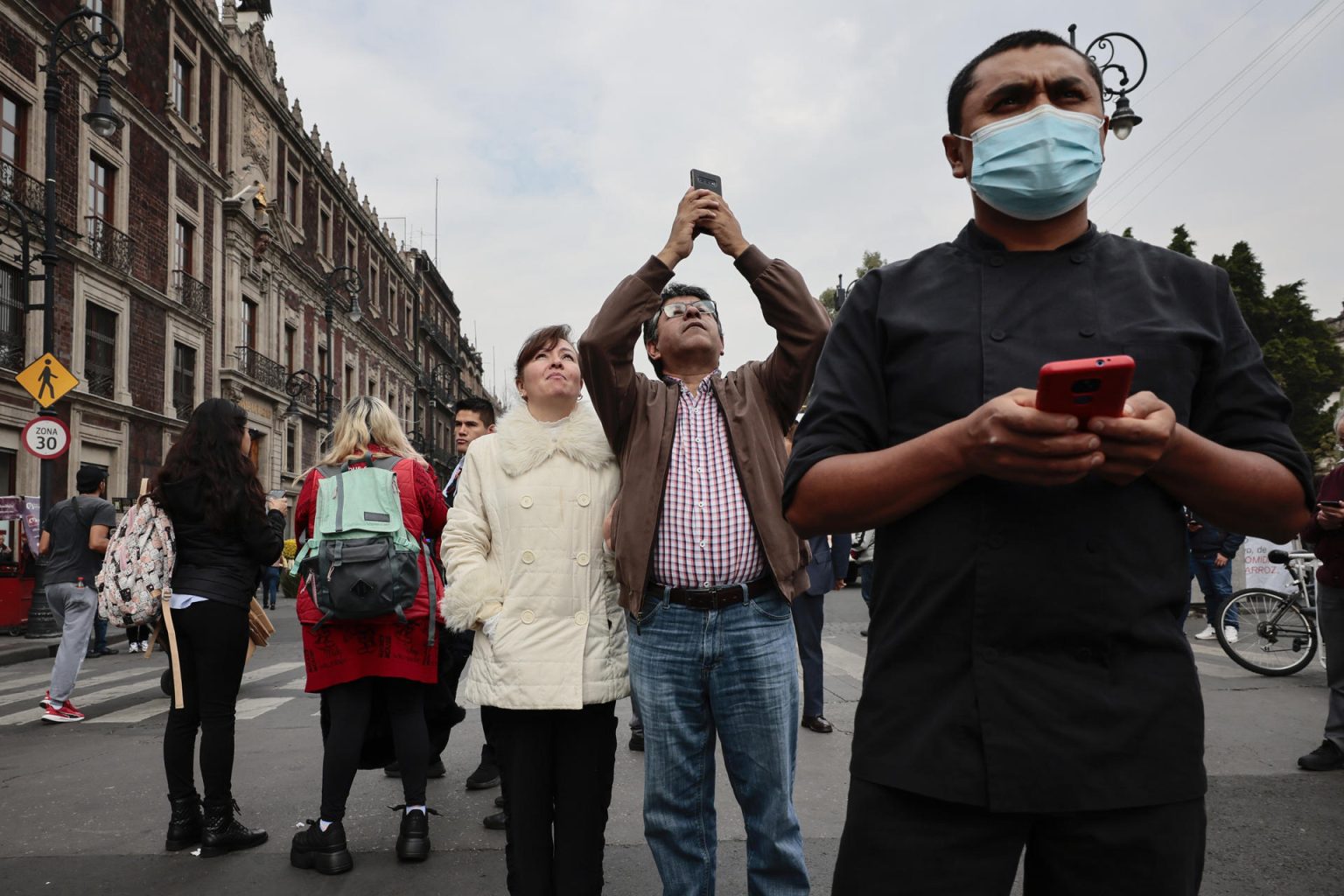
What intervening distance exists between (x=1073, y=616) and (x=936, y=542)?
0.71ft

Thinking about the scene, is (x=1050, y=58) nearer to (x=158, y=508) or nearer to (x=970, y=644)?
(x=970, y=644)

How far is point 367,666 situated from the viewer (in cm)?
396

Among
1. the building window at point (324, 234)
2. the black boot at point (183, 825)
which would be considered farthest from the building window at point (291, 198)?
the black boot at point (183, 825)

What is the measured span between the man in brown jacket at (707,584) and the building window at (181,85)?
28.4 metres

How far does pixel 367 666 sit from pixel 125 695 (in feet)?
19.0

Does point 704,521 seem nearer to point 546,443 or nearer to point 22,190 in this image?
point 546,443

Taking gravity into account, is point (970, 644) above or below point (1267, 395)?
below

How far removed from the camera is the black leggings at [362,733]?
3889 mm

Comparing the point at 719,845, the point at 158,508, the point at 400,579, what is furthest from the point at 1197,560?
the point at 158,508

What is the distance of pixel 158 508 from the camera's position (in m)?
4.37

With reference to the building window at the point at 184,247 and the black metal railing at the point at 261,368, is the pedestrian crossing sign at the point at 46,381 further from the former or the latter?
the black metal railing at the point at 261,368

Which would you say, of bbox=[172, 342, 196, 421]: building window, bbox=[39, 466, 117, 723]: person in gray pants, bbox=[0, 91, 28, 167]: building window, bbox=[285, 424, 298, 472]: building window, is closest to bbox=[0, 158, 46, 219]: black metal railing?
bbox=[0, 91, 28, 167]: building window

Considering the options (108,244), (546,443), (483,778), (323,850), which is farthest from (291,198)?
(546,443)

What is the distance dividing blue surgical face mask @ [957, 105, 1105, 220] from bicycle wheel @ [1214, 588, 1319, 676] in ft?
26.8
